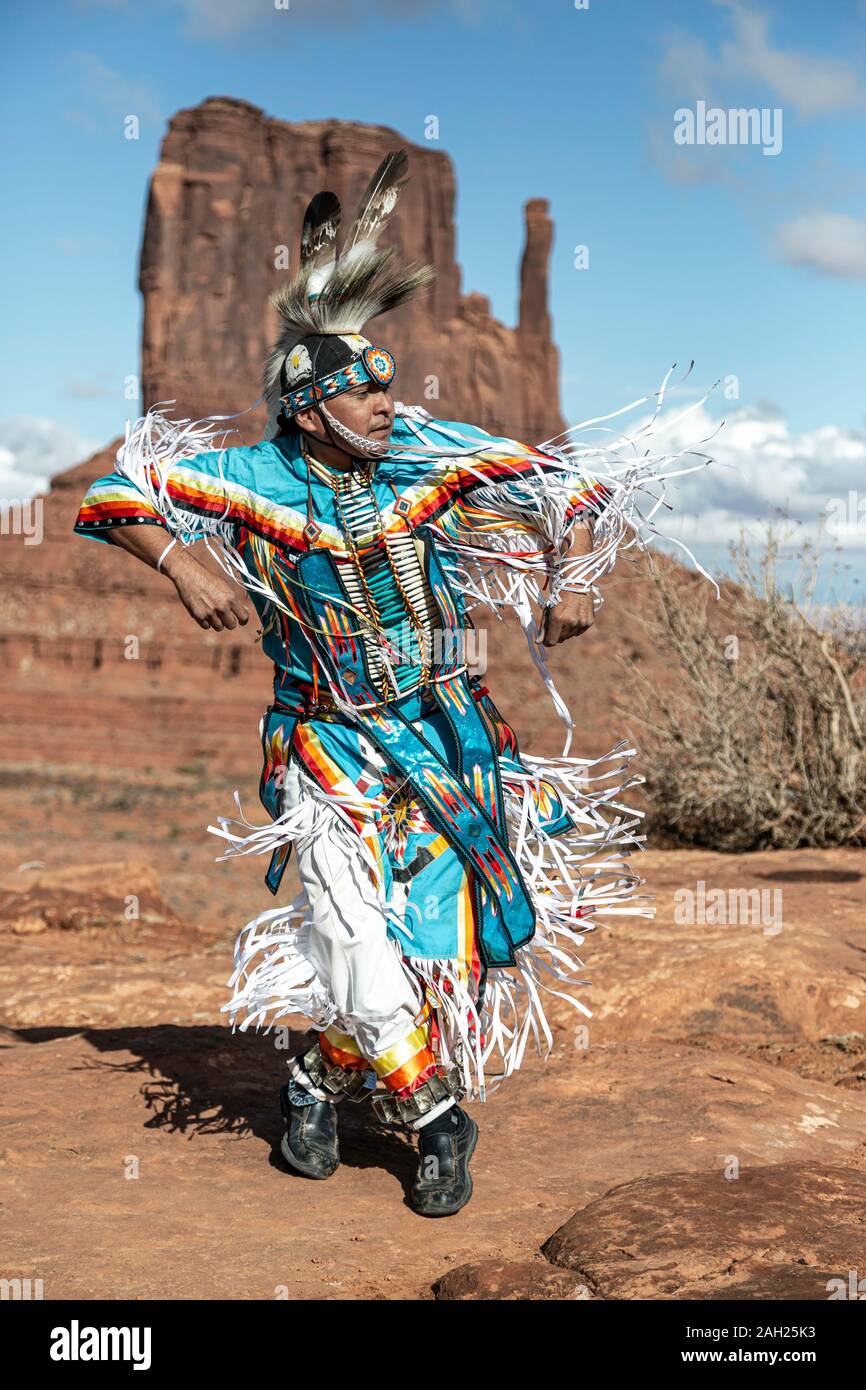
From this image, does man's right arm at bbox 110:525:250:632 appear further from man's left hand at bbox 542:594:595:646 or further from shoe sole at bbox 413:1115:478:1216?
shoe sole at bbox 413:1115:478:1216

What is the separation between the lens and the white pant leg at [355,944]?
354cm

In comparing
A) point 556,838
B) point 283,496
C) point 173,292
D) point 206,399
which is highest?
point 173,292

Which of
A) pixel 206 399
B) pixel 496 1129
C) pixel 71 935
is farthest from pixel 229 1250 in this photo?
pixel 206 399

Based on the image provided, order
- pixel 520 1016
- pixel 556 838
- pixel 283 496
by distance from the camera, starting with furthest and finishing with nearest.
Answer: pixel 520 1016 → pixel 556 838 → pixel 283 496

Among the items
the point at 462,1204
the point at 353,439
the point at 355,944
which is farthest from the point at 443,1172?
the point at 353,439

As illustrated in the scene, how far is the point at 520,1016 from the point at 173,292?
70661 millimetres

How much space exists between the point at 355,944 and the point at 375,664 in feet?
2.45

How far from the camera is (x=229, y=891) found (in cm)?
1934

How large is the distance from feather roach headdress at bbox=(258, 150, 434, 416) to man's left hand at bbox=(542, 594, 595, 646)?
0.78 m

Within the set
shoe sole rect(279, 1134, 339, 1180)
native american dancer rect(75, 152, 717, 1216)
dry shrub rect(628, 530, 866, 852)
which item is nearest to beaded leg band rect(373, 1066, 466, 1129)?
native american dancer rect(75, 152, 717, 1216)

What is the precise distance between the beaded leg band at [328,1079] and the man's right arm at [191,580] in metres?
1.28

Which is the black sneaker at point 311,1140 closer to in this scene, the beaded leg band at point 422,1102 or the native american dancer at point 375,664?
the native american dancer at point 375,664

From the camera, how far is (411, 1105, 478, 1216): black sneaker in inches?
139

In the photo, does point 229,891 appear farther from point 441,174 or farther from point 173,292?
point 441,174
